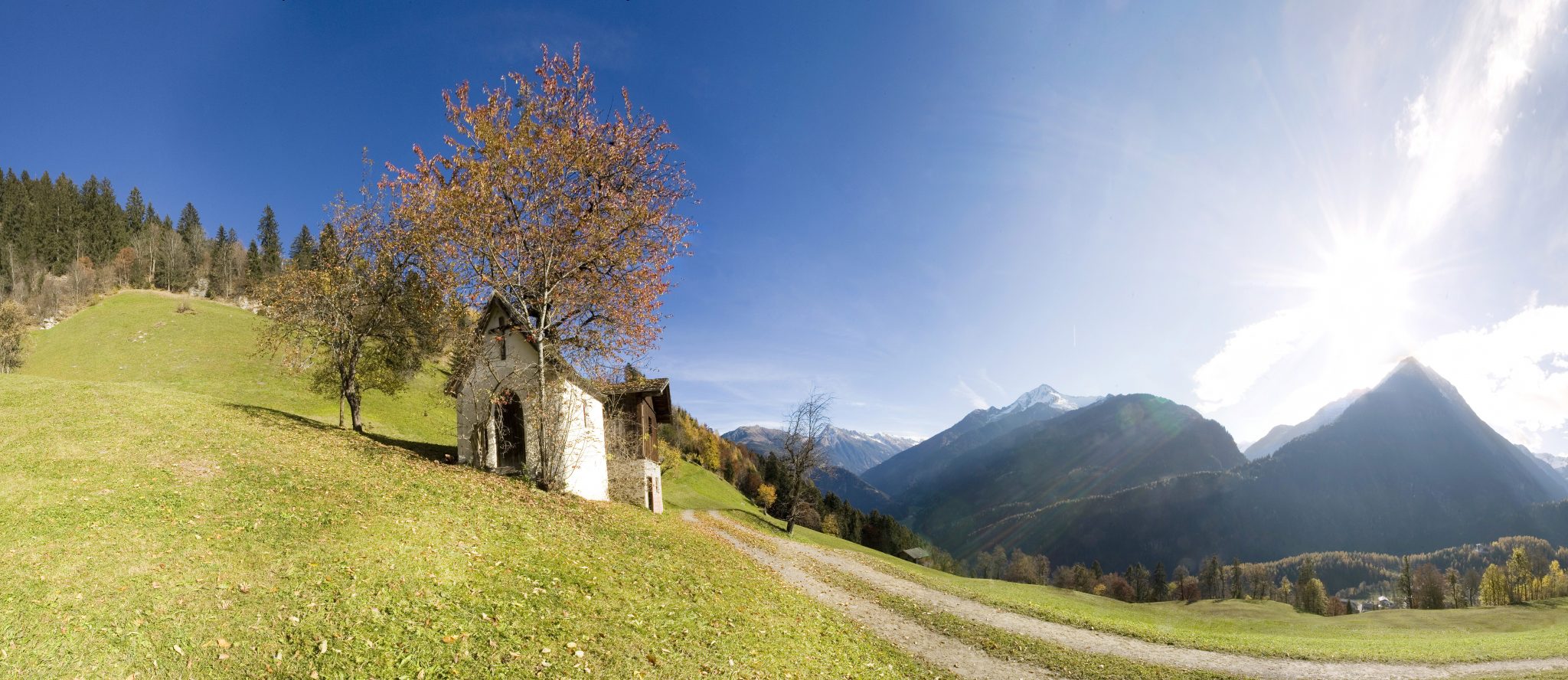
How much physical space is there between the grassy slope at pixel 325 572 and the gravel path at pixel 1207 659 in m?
8.18

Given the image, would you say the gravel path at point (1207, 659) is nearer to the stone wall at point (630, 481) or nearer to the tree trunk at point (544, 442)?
the stone wall at point (630, 481)

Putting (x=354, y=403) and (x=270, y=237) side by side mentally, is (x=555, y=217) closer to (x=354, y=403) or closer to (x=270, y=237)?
(x=354, y=403)

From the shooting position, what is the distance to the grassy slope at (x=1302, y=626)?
2233 cm

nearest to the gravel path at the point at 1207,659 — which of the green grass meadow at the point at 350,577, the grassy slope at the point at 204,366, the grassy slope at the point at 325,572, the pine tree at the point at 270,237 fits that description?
the green grass meadow at the point at 350,577

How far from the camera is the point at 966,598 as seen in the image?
88.5 ft

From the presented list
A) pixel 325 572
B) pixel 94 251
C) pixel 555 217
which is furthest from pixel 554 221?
pixel 94 251

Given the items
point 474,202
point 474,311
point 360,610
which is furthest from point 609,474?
point 360,610

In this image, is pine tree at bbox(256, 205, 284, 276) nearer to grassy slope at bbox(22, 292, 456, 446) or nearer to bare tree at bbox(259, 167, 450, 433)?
grassy slope at bbox(22, 292, 456, 446)

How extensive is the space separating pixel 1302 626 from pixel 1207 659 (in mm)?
17667

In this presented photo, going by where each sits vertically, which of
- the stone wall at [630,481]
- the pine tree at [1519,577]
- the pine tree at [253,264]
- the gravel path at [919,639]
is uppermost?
the pine tree at [253,264]

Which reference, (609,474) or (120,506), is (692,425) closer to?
(609,474)

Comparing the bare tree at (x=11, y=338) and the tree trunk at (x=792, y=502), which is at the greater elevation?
the bare tree at (x=11, y=338)

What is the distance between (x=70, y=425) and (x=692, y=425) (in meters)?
108

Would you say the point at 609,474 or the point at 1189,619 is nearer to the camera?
the point at 1189,619
